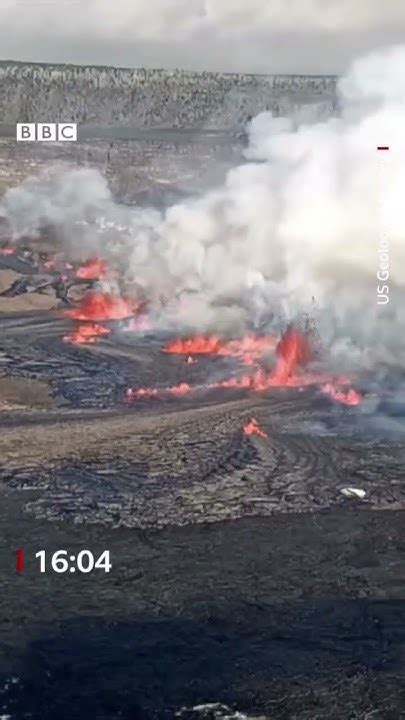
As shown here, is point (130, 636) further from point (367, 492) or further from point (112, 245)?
point (112, 245)

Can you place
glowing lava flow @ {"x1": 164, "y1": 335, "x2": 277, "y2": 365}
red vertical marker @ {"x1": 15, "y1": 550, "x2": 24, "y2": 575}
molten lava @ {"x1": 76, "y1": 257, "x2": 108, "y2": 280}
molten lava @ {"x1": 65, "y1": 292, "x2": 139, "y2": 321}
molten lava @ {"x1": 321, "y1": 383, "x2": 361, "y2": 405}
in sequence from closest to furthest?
red vertical marker @ {"x1": 15, "y1": 550, "x2": 24, "y2": 575} < molten lava @ {"x1": 321, "y1": 383, "x2": 361, "y2": 405} < glowing lava flow @ {"x1": 164, "y1": 335, "x2": 277, "y2": 365} < molten lava @ {"x1": 65, "y1": 292, "x2": 139, "y2": 321} < molten lava @ {"x1": 76, "y1": 257, "x2": 108, "y2": 280}

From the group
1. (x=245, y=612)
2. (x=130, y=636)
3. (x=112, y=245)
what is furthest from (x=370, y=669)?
(x=112, y=245)

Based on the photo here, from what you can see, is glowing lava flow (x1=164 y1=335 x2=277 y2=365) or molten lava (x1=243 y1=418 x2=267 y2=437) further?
glowing lava flow (x1=164 y1=335 x2=277 y2=365)

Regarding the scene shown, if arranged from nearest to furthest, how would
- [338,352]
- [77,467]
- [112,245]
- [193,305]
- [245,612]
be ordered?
[245,612]
[77,467]
[338,352]
[193,305]
[112,245]

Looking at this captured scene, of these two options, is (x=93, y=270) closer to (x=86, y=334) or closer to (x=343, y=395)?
(x=86, y=334)

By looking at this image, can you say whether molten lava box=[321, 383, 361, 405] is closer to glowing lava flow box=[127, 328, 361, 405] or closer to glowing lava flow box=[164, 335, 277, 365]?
glowing lava flow box=[127, 328, 361, 405]

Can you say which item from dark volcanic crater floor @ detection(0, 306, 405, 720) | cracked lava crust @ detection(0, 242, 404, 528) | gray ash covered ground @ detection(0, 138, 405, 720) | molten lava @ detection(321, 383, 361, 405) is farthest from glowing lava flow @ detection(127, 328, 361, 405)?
dark volcanic crater floor @ detection(0, 306, 405, 720)

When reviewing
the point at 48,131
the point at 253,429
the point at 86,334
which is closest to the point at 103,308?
the point at 86,334
